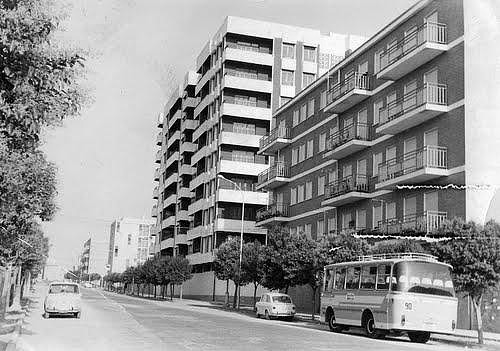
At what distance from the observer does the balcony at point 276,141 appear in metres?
58.9

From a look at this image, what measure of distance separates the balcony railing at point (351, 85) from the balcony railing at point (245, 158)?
3019cm

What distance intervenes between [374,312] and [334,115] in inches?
1031

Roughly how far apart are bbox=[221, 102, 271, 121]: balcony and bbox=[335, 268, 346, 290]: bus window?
155 ft

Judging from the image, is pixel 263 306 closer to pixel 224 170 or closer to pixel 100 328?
pixel 100 328

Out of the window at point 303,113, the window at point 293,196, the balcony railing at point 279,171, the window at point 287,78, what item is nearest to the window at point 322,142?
the window at point 303,113

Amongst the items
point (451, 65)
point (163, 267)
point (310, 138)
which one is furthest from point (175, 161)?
point (451, 65)

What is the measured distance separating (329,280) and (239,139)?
46.7 metres

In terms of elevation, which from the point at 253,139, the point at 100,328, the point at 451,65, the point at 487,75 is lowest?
the point at 100,328

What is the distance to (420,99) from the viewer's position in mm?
35594

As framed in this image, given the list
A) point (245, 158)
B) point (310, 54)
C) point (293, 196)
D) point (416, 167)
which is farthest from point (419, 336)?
point (310, 54)

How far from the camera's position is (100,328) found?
898 inches

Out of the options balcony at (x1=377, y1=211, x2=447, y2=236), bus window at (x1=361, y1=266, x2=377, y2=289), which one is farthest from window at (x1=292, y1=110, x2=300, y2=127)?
bus window at (x1=361, y1=266, x2=377, y2=289)

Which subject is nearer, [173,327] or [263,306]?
[173,327]

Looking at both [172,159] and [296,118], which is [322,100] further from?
[172,159]
